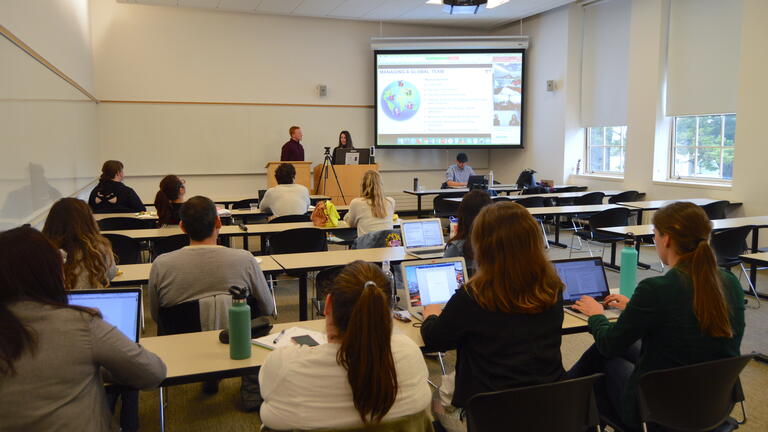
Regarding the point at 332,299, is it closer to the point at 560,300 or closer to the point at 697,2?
the point at 560,300

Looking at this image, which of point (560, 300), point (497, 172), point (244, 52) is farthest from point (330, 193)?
point (560, 300)

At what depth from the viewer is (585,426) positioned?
187 cm

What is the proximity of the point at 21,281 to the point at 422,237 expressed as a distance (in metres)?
2.67

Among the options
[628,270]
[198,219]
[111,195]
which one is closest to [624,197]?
[628,270]

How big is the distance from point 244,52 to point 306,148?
1.94m

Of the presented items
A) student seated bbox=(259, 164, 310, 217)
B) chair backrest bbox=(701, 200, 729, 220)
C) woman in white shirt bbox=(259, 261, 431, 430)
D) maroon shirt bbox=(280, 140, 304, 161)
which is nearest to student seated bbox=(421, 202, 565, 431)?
woman in white shirt bbox=(259, 261, 431, 430)

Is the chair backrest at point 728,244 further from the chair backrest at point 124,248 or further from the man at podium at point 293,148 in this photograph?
the man at podium at point 293,148

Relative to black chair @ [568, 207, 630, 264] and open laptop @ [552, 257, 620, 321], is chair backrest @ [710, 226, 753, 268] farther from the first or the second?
open laptop @ [552, 257, 620, 321]

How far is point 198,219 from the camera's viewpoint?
279 cm

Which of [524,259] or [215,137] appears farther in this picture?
[215,137]

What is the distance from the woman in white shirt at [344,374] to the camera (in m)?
1.46

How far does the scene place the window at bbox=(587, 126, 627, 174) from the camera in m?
9.34

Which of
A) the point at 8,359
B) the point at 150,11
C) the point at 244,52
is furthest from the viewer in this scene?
the point at 244,52

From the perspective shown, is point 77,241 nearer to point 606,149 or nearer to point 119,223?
point 119,223
